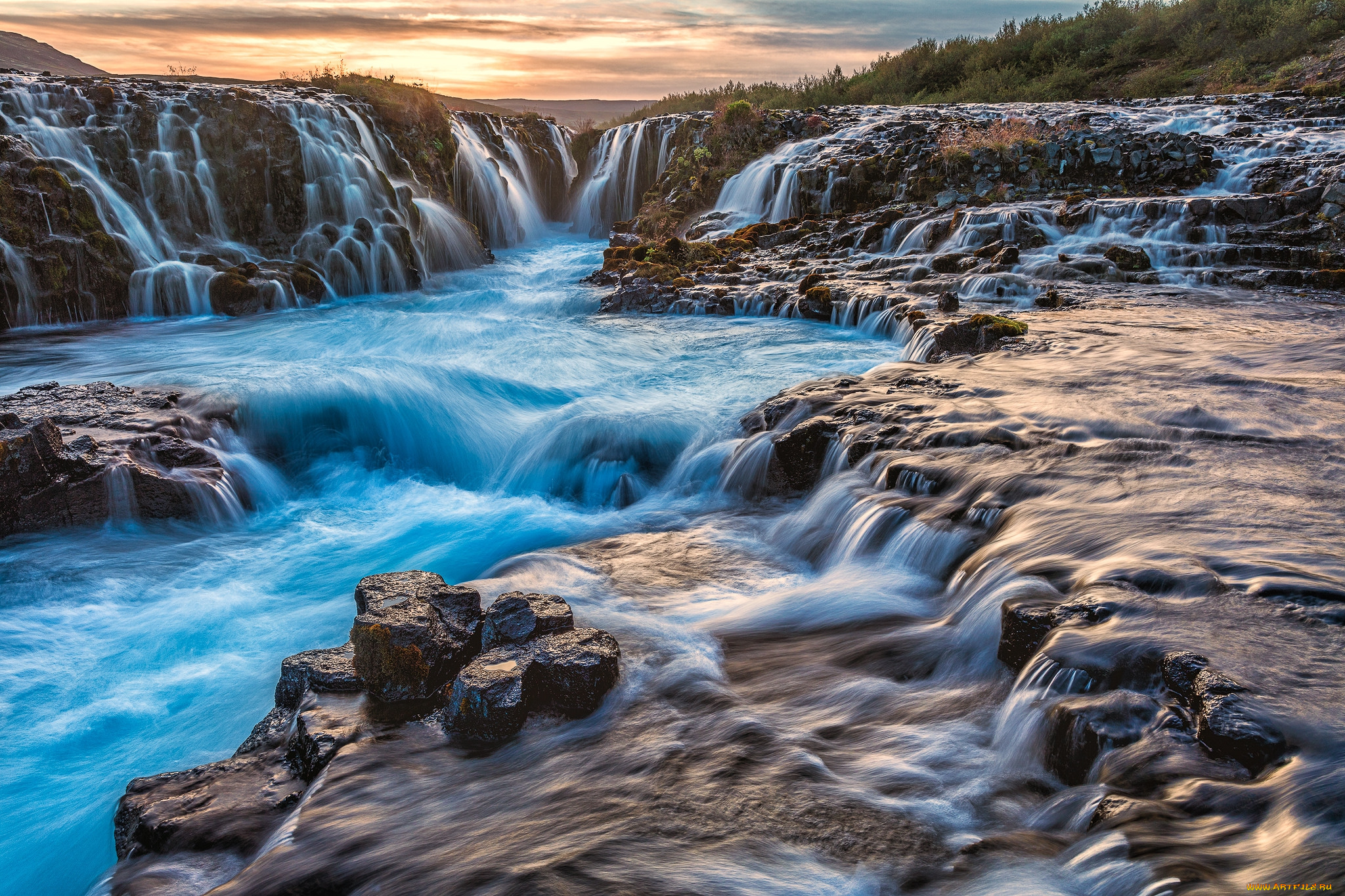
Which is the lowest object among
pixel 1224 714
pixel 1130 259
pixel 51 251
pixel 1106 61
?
pixel 1224 714

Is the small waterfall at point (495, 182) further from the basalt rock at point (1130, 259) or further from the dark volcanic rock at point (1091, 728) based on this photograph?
the dark volcanic rock at point (1091, 728)

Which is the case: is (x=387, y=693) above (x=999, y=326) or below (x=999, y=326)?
below

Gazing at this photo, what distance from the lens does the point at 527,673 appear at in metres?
3.73

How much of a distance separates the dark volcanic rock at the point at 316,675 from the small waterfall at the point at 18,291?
40.7ft

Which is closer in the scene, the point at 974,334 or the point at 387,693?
the point at 387,693

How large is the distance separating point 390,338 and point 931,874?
11.9m

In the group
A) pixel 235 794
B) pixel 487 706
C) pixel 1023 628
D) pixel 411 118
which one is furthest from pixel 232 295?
pixel 1023 628

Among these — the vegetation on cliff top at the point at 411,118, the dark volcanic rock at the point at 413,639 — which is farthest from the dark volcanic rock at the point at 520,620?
the vegetation on cliff top at the point at 411,118

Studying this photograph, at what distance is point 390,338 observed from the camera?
12602 mm

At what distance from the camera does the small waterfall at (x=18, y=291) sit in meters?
12.2

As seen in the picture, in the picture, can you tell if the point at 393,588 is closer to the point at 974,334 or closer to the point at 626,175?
the point at 974,334

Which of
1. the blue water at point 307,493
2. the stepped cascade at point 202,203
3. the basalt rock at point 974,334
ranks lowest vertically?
the blue water at point 307,493

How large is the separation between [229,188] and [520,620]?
611 inches

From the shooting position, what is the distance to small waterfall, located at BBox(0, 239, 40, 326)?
479 inches
